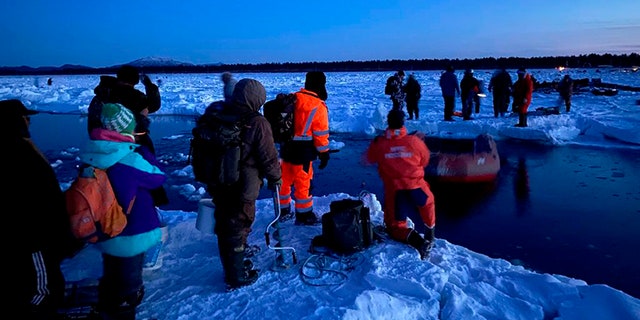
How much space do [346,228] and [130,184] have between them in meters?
1.95

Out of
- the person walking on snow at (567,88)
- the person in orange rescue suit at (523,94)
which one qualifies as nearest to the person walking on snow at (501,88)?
the person in orange rescue suit at (523,94)

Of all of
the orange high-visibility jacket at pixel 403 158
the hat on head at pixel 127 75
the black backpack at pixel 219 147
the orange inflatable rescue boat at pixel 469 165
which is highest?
the hat on head at pixel 127 75

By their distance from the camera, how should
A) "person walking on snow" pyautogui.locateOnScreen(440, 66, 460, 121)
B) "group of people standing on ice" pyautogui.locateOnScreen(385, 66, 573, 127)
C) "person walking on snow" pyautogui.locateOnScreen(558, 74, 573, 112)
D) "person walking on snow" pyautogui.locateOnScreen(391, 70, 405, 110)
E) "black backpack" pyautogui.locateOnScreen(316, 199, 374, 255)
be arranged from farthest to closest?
"person walking on snow" pyautogui.locateOnScreen(558, 74, 573, 112), "person walking on snow" pyautogui.locateOnScreen(391, 70, 405, 110), "group of people standing on ice" pyautogui.locateOnScreen(385, 66, 573, 127), "person walking on snow" pyautogui.locateOnScreen(440, 66, 460, 121), "black backpack" pyautogui.locateOnScreen(316, 199, 374, 255)

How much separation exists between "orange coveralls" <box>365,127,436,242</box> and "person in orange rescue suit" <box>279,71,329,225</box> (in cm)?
55

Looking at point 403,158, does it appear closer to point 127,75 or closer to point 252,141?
point 252,141

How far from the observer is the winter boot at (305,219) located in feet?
15.1

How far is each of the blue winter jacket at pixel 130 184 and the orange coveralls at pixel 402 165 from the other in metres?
2.07

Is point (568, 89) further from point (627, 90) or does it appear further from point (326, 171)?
point (627, 90)

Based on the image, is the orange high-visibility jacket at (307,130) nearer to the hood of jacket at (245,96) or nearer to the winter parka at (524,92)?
the hood of jacket at (245,96)

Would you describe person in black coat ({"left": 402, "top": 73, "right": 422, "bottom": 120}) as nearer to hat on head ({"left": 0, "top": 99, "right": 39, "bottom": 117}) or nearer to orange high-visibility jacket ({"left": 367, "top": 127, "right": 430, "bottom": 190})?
orange high-visibility jacket ({"left": 367, "top": 127, "right": 430, "bottom": 190})

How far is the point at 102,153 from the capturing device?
96.0 inches

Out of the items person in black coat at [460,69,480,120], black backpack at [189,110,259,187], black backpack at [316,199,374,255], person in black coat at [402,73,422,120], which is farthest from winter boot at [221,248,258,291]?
person in black coat at [460,69,480,120]

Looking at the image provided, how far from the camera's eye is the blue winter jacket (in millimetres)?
2451

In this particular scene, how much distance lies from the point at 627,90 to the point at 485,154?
2178cm
